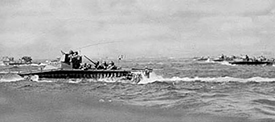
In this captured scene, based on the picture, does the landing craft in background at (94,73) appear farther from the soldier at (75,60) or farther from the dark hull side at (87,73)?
the soldier at (75,60)

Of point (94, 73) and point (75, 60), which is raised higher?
point (75, 60)

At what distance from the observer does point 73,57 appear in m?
45.8

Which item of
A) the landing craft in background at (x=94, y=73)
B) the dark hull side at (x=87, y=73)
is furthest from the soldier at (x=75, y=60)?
the dark hull side at (x=87, y=73)

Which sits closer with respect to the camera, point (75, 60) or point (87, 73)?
point (87, 73)

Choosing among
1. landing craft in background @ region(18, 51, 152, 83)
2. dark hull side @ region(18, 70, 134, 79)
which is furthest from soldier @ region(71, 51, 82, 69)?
dark hull side @ region(18, 70, 134, 79)

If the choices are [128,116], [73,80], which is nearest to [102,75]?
[73,80]

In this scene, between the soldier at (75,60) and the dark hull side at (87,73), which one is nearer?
the dark hull side at (87,73)

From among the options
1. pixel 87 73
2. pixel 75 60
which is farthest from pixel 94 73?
pixel 75 60

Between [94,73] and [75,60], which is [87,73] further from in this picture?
[75,60]

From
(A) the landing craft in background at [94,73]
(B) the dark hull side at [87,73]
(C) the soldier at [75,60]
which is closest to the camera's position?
(A) the landing craft in background at [94,73]

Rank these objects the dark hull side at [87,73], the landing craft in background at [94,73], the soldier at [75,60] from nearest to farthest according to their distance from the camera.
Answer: the landing craft in background at [94,73] → the dark hull side at [87,73] → the soldier at [75,60]

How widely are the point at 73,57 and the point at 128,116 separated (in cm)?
3097

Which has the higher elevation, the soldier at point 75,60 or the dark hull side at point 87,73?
the soldier at point 75,60

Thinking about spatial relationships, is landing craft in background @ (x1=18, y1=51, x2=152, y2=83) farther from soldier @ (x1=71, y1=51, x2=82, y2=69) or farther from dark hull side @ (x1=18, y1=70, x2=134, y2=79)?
soldier @ (x1=71, y1=51, x2=82, y2=69)
